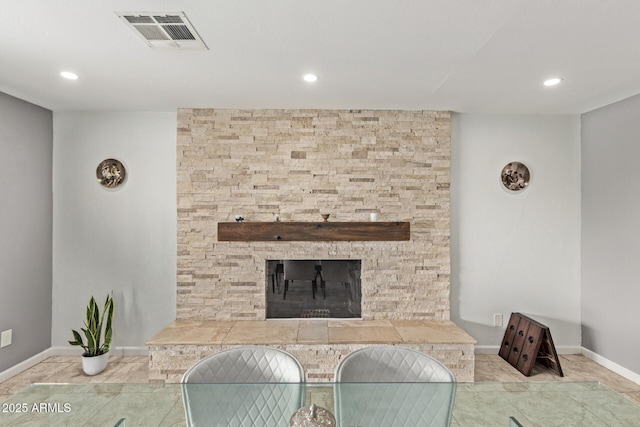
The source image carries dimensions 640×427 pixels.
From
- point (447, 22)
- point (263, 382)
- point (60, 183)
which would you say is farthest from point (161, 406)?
point (60, 183)

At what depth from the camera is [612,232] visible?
3.31 metres

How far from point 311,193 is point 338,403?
7.78 feet

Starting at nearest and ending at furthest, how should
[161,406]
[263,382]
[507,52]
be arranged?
[161,406] < [263,382] < [507,52]

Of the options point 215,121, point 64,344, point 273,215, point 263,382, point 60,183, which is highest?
point 215,121

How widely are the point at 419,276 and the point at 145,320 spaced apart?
268 centimetres

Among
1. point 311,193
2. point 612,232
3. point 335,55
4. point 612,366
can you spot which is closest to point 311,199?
point 311,193

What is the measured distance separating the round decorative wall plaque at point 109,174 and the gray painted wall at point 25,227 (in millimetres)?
478

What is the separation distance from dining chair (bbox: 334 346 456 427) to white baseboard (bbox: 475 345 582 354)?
96.2 inches

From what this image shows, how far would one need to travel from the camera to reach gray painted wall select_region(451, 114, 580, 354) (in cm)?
368

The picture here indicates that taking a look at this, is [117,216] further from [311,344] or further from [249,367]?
[249,367]

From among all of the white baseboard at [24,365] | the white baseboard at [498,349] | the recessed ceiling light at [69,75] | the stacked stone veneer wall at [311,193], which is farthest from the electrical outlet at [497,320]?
the white baseboard at [24,365]

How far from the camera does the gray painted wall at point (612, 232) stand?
3.10 metres

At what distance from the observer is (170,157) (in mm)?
3633

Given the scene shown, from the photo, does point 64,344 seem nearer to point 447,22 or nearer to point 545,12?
point 447,22
